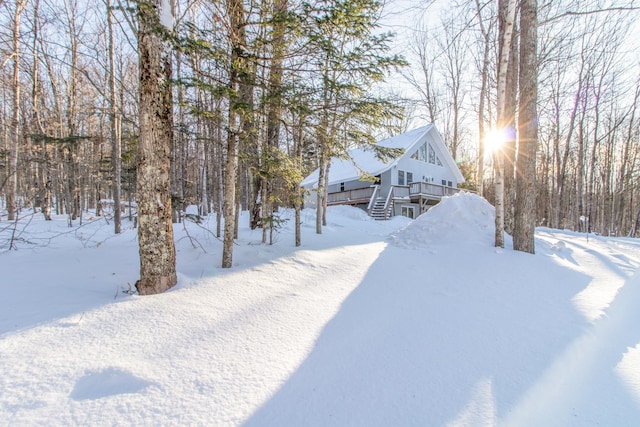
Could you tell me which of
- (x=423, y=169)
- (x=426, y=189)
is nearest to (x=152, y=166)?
(x=426, y=189)

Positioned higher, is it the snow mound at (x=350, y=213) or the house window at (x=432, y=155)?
the house window at (x=432, y=155)

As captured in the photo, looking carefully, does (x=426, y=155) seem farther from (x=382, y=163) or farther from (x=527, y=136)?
(x=527, y=136)

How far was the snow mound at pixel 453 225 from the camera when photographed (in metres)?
7.08

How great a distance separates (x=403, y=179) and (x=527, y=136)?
14.0m

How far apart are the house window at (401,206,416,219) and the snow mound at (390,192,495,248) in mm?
10923

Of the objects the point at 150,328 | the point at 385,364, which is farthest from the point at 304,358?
the point at 150,328

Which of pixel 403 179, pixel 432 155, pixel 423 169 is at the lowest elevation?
pixel 403 179

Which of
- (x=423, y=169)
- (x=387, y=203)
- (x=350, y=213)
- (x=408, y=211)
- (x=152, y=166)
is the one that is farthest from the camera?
(x=423, y=169)

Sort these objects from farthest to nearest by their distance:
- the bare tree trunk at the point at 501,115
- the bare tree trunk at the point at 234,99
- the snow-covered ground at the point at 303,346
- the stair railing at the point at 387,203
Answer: the stair railing at the point at 387,203 → the bare tree trunk at the point at 501,115 → the bare tree trunk at the point at 234,99 → the snow-covered ground at the point at 303,346

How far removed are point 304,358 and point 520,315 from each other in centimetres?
281

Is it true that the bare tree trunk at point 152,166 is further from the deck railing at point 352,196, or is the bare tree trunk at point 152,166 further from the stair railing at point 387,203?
the deck railing at point 352,196

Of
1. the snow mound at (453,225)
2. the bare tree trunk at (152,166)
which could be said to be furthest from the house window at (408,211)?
the bare tree trunk at (152,166)

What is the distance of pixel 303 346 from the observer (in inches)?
101

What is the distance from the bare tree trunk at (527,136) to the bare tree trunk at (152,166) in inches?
266
